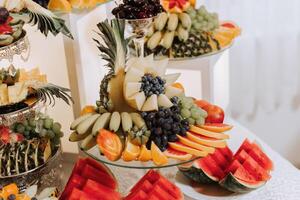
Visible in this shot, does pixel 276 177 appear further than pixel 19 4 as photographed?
Yes

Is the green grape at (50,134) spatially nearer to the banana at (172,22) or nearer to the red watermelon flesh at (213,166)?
the red watermelon flesh at (213,166)

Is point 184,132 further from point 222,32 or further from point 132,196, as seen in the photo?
point 222,32

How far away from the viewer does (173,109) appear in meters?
1.27

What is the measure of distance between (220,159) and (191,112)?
23 cm

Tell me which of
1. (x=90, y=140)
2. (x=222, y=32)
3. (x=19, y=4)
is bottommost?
(x=90, y=140)

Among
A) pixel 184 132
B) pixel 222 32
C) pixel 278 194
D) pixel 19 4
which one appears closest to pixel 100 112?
pixel 184 132

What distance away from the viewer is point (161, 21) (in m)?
1.85

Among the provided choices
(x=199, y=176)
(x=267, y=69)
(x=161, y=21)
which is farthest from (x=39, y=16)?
(x=267, y=69)

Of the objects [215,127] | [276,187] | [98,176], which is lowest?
[276,187]

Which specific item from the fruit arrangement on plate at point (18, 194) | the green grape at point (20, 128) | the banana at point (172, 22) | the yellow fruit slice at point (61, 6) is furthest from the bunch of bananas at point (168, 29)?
the fruit arrangement on plate at point (18, 194)

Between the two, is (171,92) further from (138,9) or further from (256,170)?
(138,9)

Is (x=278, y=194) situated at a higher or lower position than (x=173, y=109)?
lower

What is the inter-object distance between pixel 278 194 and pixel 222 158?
0.57 feet

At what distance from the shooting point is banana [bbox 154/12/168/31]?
185 cm
